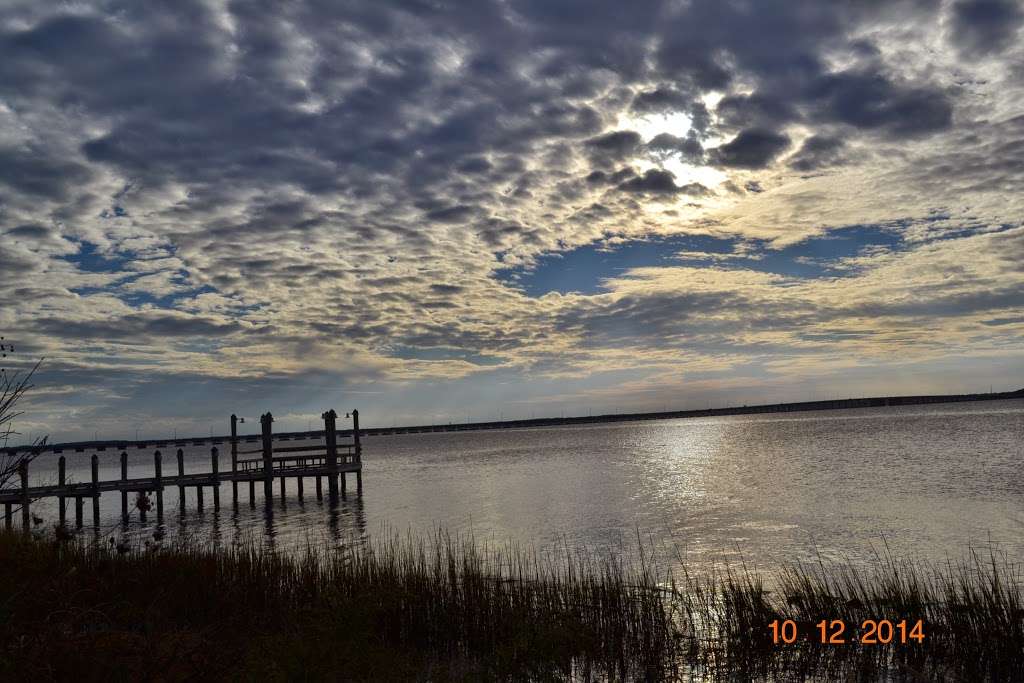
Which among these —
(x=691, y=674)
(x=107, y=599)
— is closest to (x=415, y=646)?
(x=691, y=674)

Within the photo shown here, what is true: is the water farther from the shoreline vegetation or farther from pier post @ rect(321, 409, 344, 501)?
the shoreline vegetation

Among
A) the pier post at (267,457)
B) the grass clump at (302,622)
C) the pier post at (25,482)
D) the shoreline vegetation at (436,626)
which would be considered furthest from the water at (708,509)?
the grass clump at (302,622)

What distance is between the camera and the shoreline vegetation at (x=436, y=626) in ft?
24.4

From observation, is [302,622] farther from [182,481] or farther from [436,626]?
[182,481]

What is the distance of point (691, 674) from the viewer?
32.9 ft

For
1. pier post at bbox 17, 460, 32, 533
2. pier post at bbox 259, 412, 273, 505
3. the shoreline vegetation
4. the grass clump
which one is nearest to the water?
pier post at bbox 259, 412, 273, 505
